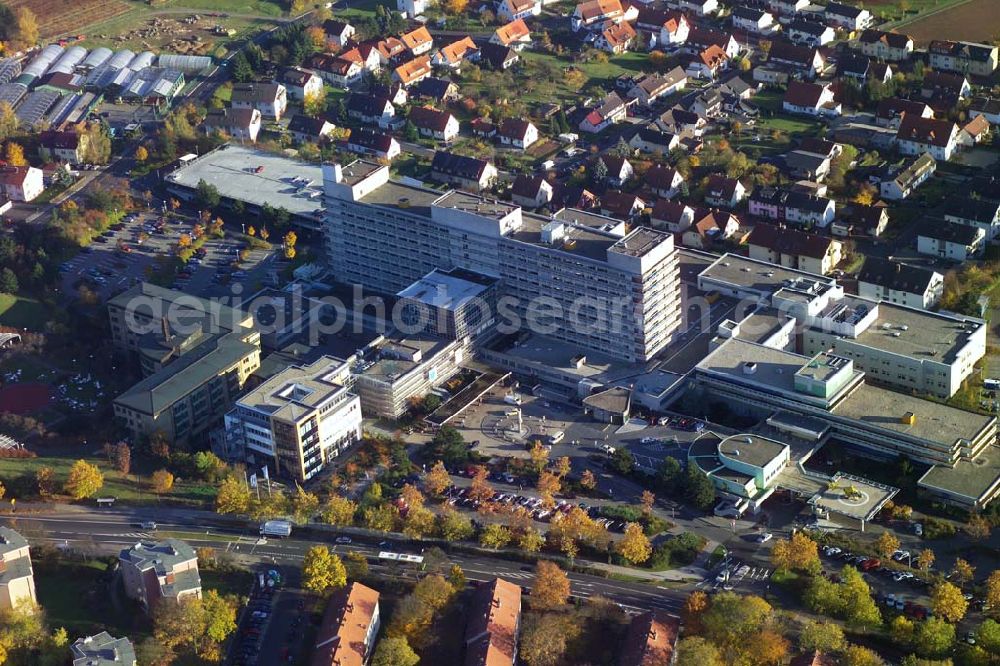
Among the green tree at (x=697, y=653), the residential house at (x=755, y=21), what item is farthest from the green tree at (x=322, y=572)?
the residential house at (x=755, y=21)

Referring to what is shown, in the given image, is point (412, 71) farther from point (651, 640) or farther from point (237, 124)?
point (651, 640)

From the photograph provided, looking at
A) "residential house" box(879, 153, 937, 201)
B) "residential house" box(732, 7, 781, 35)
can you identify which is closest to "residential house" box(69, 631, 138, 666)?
"residential house" box(879, 153, 937, 201)

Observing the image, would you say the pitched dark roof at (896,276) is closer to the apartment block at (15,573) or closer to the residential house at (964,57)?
the residential house at (964,57)

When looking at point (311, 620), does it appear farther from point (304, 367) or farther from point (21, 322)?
point (21, 322)

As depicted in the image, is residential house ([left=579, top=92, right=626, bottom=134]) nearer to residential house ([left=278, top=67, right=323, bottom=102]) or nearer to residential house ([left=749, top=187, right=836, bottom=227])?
residential house ([left=749, top=187, right=836, bottom=227])

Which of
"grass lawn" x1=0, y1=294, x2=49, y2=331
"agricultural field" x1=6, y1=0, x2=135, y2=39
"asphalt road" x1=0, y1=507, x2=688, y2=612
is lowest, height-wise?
"asphalt road" x1=0, y1=507, x2=688, y2=612

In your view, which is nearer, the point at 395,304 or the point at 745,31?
the point at 395,304

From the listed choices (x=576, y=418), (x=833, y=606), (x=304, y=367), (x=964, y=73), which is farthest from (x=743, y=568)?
(x=964, y=73)
